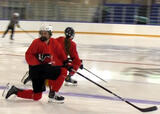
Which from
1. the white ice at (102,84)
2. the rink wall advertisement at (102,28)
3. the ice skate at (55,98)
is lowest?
the white ice at (102,84)

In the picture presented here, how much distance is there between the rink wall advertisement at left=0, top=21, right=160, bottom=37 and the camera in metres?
13.1

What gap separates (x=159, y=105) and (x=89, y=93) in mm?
878

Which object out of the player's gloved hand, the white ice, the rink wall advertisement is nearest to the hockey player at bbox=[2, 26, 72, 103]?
the player's gloved hand

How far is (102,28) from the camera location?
1361cm

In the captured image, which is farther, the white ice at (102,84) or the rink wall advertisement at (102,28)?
the rink wall advertisement at (102,28)

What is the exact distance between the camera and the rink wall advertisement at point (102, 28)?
1310 cm

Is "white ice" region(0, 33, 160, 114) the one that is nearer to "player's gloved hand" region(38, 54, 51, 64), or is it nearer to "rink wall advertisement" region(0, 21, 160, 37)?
"player's gloved hand" region(38, 54, 51, 64)

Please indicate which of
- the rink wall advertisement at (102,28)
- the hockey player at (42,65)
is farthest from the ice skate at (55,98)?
the rink wall advertisement at (102,28)

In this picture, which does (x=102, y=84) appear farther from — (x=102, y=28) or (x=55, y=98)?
(x=102, y=28)

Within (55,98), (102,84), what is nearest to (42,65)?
(55,98)

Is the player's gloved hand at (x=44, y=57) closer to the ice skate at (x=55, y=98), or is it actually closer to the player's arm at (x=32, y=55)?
the player's arm at (x=32, y=55)

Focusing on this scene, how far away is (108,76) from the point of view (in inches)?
213

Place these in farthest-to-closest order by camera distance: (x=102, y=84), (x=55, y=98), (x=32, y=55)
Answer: (x=102, y=84), (x=55, y=98), (x=32, y=55)

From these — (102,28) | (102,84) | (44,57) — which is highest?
(44,57)
